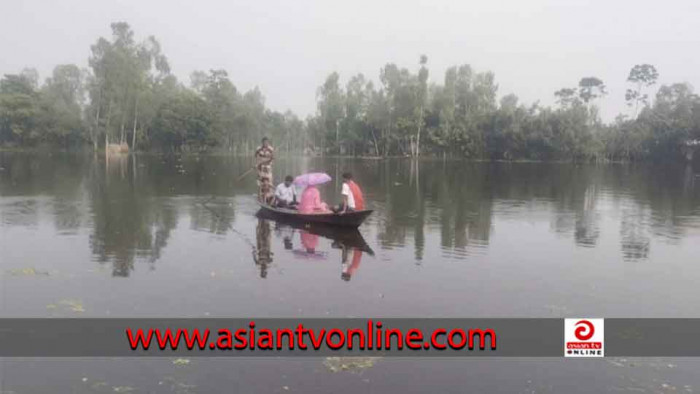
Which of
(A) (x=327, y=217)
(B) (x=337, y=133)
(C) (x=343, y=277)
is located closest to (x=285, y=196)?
(A) (x=327, y=217)

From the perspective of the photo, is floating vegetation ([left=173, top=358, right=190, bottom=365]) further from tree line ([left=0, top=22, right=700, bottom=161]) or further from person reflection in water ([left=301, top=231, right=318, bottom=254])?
tree line ([left=0, top=22, right=700, bottom=161])

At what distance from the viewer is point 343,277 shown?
10.5 m

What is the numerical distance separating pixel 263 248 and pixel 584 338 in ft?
25.2

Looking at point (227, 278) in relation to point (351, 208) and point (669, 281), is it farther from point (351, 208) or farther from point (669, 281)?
point (669, 281)

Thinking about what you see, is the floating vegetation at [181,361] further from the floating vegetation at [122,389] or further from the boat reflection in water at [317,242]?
the boat reflection in water at [317,242]

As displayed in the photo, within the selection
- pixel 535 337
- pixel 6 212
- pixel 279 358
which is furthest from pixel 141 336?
pixel 6 212

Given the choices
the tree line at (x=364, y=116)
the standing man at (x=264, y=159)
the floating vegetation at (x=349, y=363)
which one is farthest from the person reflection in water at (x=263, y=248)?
the tree line at (x=364, y=116)

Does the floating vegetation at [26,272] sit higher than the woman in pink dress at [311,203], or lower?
lower

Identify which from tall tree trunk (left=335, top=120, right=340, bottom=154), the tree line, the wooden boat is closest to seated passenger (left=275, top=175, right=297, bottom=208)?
the wooden boat

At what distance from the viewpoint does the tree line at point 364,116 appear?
70.5m

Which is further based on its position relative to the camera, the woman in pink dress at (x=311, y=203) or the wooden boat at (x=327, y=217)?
the woman in pink dress at (x=311, y=203)

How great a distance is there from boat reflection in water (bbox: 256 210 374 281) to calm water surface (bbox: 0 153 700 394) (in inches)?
3.5

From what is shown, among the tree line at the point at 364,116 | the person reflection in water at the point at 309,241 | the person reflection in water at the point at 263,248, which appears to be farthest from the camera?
the tree line at the point at 364,116

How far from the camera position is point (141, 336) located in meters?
7.34
